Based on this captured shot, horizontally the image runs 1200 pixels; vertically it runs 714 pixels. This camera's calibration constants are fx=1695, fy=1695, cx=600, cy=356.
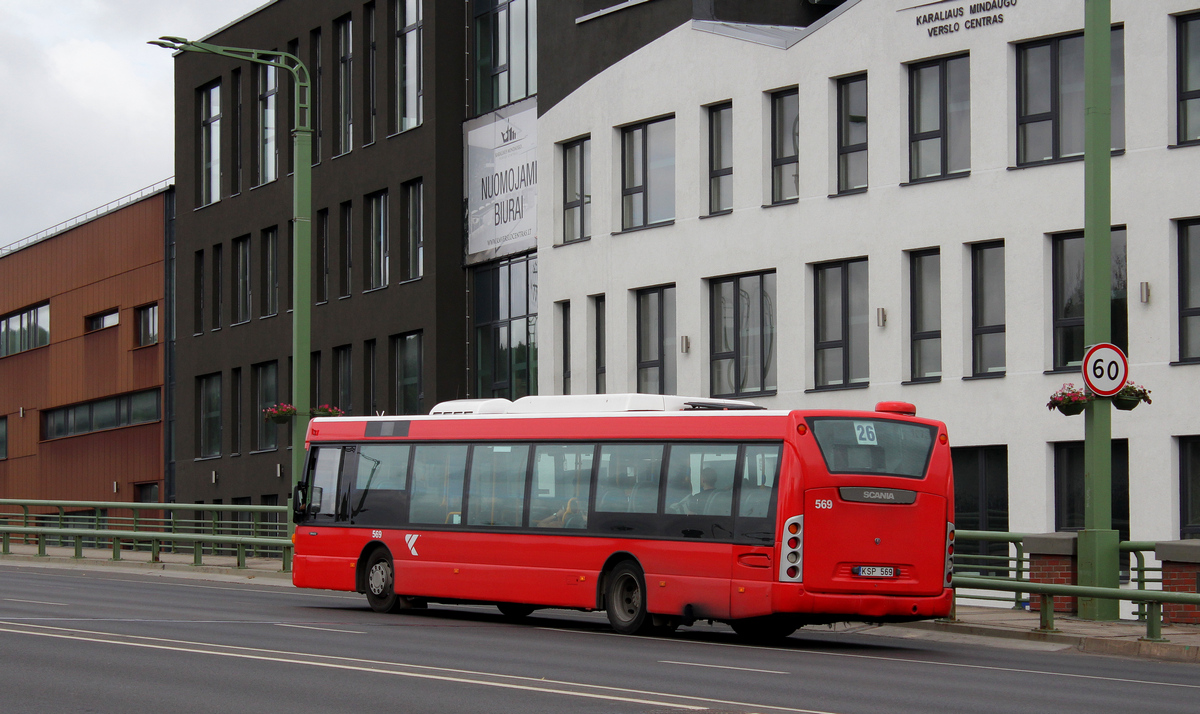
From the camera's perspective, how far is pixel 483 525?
21281mm

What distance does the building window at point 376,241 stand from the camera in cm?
4481

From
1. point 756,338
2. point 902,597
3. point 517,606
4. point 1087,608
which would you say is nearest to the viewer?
point 902,597

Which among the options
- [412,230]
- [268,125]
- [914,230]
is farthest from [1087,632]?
[268,125]

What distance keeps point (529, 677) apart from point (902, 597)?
5.98 metres

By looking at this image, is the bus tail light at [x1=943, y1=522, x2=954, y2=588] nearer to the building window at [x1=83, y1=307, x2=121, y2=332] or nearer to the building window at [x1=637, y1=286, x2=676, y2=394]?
the building window at [x1=637, y1=286, x2=676, y2=394]

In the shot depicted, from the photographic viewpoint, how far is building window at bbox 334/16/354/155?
46.2 meters

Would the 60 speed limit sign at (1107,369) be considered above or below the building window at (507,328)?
below

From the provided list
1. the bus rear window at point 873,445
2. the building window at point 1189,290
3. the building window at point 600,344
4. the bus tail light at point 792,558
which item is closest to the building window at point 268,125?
the building window at point 600,344

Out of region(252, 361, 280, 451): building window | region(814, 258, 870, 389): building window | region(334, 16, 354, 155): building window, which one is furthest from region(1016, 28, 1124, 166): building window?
region(252, 361, 280, 451): building window

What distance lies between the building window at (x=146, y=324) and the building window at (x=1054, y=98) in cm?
3545

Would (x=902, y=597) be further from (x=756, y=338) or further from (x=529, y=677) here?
(x=756, y=338)

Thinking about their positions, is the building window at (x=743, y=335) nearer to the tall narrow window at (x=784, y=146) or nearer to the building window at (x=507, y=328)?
the tall narrow window at (x=784, y=146)

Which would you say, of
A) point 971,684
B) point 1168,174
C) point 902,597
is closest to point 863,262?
point 1168,174

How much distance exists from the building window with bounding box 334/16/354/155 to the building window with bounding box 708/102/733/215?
1490 cm
